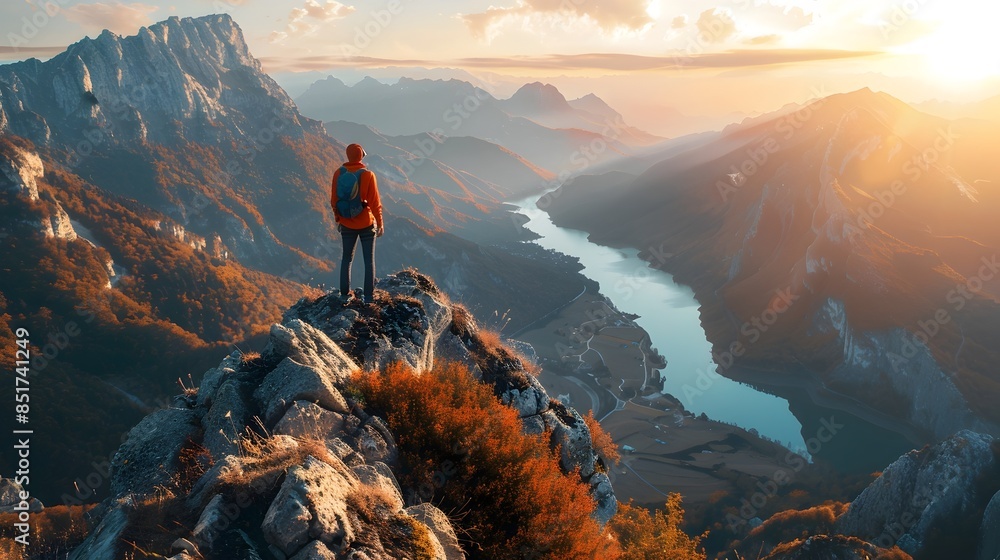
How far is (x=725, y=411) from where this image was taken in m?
93.1

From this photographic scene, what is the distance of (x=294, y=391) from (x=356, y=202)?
4.57 m

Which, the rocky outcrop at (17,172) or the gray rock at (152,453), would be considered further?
the rocky outcrop at (17,172)

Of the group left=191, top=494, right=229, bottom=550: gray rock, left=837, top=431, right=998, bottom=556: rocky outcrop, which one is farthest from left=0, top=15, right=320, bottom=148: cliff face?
left=837, top=431, right=998, bottom=556: rocky outcrop

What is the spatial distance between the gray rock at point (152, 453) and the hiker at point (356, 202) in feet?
15.4

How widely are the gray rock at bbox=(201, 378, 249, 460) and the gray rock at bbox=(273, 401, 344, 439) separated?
690mm

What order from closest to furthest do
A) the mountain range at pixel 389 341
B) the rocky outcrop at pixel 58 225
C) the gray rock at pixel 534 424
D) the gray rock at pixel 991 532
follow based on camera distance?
the mountain range at pixel 389 341 → the gray rock at pixel 534 424 → the gray rock at pixel 991 532 → the rocky outcrop at pixel 58 225

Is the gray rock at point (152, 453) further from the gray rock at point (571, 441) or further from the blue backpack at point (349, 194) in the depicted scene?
the gray rock at point (571, 441)

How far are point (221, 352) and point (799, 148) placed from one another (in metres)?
188

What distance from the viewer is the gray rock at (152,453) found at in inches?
331

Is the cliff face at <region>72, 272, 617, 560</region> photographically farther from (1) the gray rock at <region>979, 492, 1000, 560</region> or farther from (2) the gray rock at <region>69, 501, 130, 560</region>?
(1) the gray rock at <region>979, 492, 1000, 560</region>

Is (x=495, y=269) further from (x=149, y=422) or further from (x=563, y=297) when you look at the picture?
(x=149, y=422)

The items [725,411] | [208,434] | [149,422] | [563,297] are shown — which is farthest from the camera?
[563,297]

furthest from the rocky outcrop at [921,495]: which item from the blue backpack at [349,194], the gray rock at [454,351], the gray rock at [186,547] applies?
the gray rock at [186,547]

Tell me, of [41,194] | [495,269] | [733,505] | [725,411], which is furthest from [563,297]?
[41,194]
